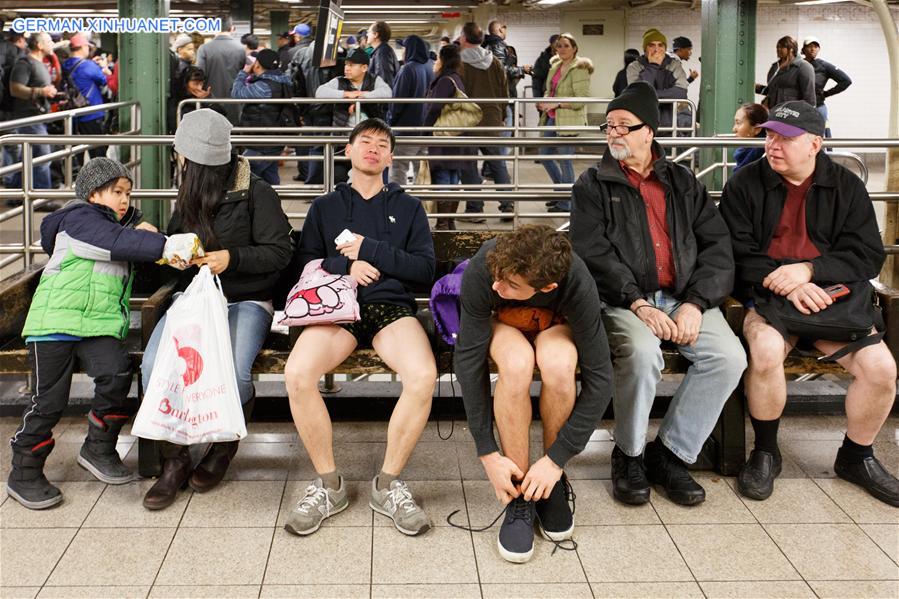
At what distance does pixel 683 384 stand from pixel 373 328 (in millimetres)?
1183

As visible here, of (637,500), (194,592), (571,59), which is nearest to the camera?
(194,592)

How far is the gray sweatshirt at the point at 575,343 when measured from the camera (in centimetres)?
341

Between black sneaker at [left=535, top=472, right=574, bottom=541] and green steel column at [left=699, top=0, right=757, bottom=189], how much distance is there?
17.1ft

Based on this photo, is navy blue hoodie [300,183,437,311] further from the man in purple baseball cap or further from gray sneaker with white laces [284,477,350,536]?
the man in purple baseball cap

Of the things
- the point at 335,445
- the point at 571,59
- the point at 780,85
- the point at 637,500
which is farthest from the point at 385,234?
the point at 571,59

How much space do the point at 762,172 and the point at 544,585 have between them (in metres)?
1.94

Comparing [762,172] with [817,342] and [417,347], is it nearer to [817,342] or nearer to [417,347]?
[817,342]

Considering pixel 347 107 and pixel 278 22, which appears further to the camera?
pixel 278 22

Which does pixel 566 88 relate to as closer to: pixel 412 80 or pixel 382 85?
pixel 412 80

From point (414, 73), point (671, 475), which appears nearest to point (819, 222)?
point (671, 475)

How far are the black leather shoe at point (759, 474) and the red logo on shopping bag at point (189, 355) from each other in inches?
80.3

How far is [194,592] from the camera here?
10.2 ft

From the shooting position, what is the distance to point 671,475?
3.85 metres

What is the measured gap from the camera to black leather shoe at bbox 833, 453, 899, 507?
3812mm
